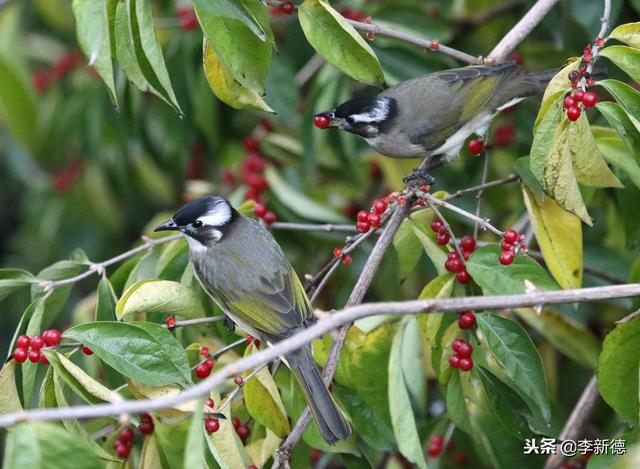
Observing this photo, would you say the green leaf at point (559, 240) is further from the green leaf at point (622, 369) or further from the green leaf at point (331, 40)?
the green leaf at point (331, 40)

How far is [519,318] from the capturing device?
13.6 ft

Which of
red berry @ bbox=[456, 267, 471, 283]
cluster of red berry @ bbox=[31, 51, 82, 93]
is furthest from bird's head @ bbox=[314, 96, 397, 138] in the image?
cluster of red berry @ bbox=[31, 51, 82, 93]

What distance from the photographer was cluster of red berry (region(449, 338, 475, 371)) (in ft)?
9.79

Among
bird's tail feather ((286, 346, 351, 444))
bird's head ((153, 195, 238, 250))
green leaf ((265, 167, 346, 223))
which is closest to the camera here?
bird's tail feather ((286, 346, 351, 444))

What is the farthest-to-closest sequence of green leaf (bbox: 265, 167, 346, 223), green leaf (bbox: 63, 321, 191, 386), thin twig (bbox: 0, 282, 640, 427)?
green leaf (bbox: 265, 167, 346, 223), green leaf (bbox: 63, 321, 191, 386), thin twig (bbox: 0, 282, 640, 427)

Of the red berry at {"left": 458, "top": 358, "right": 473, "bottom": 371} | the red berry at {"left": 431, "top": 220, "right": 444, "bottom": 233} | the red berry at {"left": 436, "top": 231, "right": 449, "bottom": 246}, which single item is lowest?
the red berry at {"left": 458, "top": 358, "right": 473, "bottom": 371}

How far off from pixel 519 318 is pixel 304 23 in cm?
183

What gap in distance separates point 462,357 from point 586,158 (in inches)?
29.9

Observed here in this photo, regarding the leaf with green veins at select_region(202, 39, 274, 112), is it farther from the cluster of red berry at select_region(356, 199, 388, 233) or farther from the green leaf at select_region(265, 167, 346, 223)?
the green leaf at select_region(265, 167, 346, 223)

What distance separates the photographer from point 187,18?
15.3ft

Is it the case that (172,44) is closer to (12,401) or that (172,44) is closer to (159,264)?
(159,264)

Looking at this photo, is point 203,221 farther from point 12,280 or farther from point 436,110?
point 436,110

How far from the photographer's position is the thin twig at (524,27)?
11.2ft

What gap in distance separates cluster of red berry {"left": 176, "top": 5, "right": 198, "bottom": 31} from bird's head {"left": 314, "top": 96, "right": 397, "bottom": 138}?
111 cm
